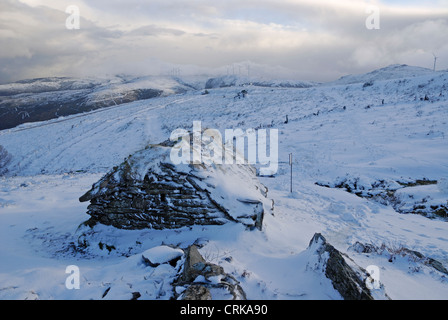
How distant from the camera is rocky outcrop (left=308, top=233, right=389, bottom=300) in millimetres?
3837

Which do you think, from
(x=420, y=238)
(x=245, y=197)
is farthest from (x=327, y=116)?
(x=245, y=197)

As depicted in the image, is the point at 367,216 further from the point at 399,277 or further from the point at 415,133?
the point at 415,133

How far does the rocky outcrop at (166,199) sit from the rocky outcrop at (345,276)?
2.71 m

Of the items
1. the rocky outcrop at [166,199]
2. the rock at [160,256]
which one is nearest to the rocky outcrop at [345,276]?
the rocky outcrop at [166,199]

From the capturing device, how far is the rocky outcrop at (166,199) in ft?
23.7

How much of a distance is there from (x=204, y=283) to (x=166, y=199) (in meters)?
3.64

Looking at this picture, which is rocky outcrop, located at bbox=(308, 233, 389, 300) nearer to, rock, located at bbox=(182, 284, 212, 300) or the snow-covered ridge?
rock, located at bbox=(182, 284, 212, 300)

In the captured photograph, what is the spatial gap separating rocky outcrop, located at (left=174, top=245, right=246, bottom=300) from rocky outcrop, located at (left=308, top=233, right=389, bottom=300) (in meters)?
1.58

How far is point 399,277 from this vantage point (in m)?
5.28

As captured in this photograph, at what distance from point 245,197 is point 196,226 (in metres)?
1.68

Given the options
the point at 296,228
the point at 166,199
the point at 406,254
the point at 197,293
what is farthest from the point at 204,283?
the point at 406,254

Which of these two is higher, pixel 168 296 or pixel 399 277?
pixel 168 296

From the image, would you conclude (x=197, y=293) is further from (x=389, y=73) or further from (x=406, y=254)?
(x=389, y=73)

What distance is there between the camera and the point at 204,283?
13.0 ft
